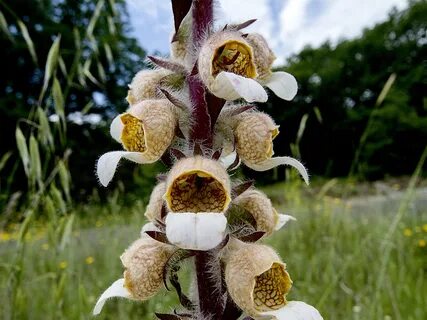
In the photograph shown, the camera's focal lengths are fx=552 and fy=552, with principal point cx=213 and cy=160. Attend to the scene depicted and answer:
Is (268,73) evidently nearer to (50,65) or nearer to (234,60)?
(234,60)

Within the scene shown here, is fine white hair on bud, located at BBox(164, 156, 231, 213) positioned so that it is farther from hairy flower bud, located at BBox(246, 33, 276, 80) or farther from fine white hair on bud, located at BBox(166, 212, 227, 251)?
hairy flower bud, located at BBox(246, 33, 276, 80)

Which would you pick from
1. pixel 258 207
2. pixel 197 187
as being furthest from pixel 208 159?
pixel 258 207

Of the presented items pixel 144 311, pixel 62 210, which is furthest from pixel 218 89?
pixel 144 311

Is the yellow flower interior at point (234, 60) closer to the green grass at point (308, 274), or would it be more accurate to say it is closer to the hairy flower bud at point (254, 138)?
the hairy flower bud at point (254, 138)

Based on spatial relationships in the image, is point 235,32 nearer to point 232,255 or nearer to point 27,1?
point 232,255

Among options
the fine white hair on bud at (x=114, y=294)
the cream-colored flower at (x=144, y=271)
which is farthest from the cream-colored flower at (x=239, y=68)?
the fine white hair on bud at (x=114, y=294)
